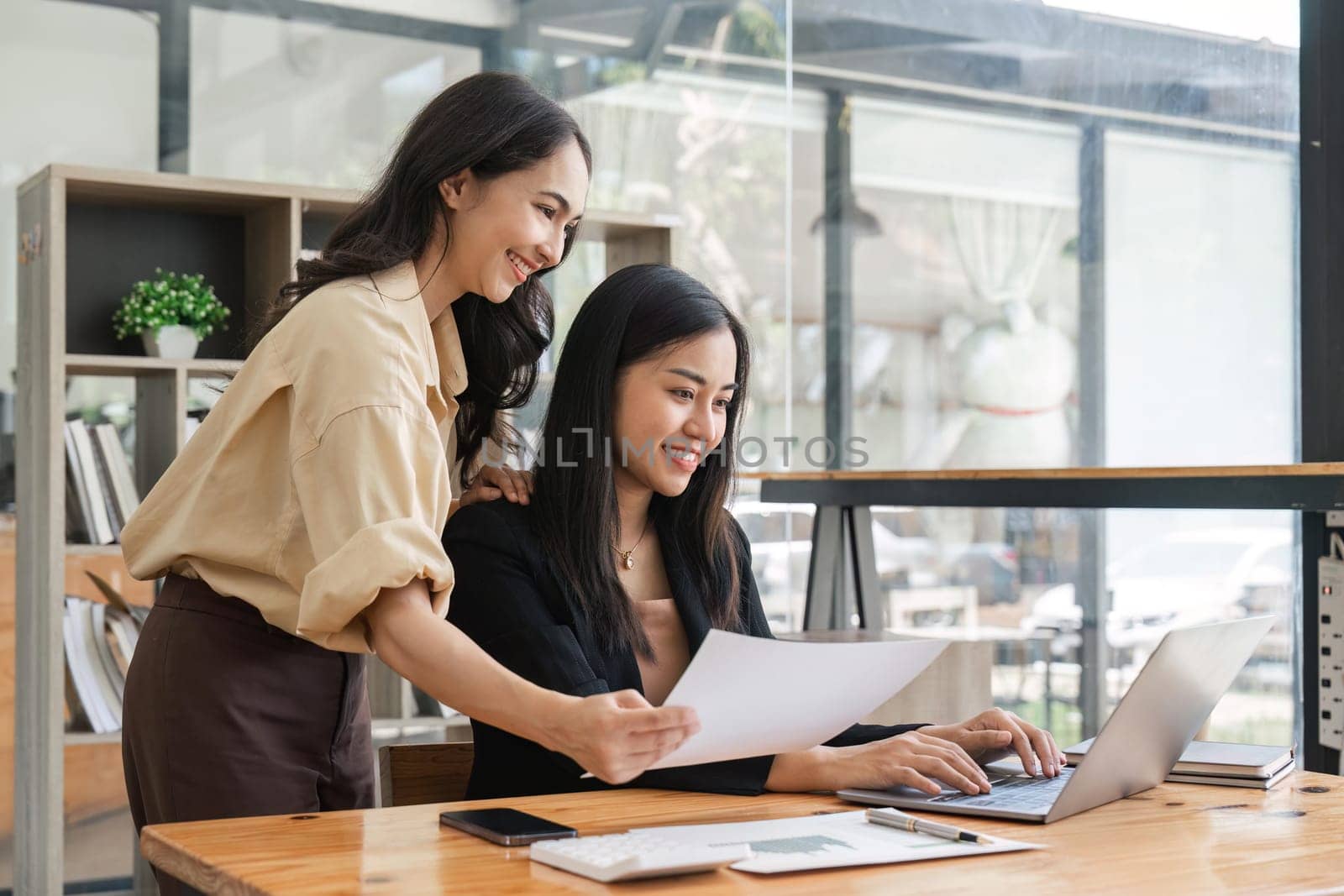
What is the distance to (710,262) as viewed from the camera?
4484 mm

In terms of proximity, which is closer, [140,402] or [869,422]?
[140,402]

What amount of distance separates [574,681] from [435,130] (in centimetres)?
60

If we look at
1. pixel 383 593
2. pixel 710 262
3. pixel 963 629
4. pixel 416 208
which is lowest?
pixel 963 629

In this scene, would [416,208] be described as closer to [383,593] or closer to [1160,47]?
[383,593]

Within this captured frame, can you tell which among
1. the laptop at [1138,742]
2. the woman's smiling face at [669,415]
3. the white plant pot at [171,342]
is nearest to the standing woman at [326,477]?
the woman's smiling face at [669,415]

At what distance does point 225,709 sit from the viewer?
146 centimetres

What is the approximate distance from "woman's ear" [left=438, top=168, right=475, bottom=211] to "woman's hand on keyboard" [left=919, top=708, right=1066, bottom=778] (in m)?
0.74

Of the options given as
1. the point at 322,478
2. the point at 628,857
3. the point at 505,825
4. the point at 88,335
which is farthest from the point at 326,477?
the point at 88,335

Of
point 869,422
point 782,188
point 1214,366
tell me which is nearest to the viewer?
point 1214,366

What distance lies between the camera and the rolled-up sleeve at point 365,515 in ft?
3.93

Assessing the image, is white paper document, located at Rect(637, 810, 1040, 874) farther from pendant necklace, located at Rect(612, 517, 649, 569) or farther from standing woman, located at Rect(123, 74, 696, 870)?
pendant necklace, located at Rect(612, 517, 649, 569)

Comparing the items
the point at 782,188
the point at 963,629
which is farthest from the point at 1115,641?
the point at 782,188

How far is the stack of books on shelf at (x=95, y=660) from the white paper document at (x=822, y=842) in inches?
85.8

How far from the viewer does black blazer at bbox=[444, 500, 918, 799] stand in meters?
1.54
